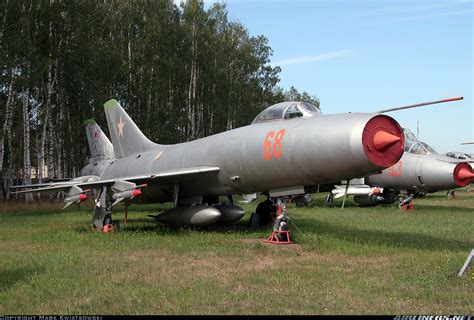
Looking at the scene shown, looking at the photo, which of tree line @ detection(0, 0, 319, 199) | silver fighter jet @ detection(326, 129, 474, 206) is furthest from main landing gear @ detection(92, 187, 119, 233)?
tree line @ detection(0, 0, 319, 199)

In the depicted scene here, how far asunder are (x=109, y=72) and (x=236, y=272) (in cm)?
2321

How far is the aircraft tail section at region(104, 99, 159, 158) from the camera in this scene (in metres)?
14.7

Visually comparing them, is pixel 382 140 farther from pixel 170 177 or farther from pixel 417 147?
pixel 417 147

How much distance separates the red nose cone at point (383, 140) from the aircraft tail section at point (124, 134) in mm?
8173

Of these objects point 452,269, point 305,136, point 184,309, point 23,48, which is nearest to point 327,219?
point 305,136

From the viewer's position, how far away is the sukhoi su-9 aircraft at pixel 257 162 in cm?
A: 778

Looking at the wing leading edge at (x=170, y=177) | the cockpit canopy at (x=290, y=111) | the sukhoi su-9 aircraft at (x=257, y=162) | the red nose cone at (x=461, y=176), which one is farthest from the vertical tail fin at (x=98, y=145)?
the red nose cone at (x=461, y=176)

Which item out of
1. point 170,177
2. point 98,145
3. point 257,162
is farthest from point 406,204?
point 98,145

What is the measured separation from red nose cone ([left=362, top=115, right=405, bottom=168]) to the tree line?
16.5 m

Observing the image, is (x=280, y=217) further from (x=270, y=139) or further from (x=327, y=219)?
(x=327, y=219)

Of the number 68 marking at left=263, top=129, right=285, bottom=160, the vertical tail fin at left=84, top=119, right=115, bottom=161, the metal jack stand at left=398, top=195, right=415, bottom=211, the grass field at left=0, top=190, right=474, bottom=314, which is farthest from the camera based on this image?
the metal jack stand at left=398, top=195, right=415, bottom=211

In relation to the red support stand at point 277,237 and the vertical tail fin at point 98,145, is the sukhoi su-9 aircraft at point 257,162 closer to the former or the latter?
the red support stand at point 277,237

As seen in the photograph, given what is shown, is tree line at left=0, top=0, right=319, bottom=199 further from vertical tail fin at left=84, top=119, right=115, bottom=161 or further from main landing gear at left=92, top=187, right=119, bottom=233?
main landing gear at left=92, top=187, right=119, bottom=233

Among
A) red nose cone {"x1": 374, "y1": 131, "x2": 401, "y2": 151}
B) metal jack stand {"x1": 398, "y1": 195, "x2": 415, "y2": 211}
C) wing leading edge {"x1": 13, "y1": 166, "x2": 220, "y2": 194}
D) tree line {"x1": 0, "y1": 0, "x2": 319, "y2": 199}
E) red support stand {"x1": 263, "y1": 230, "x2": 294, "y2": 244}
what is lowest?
metal jack stand {"x1": 398, "y1": 195, "x2": 415, "y2": 211}
